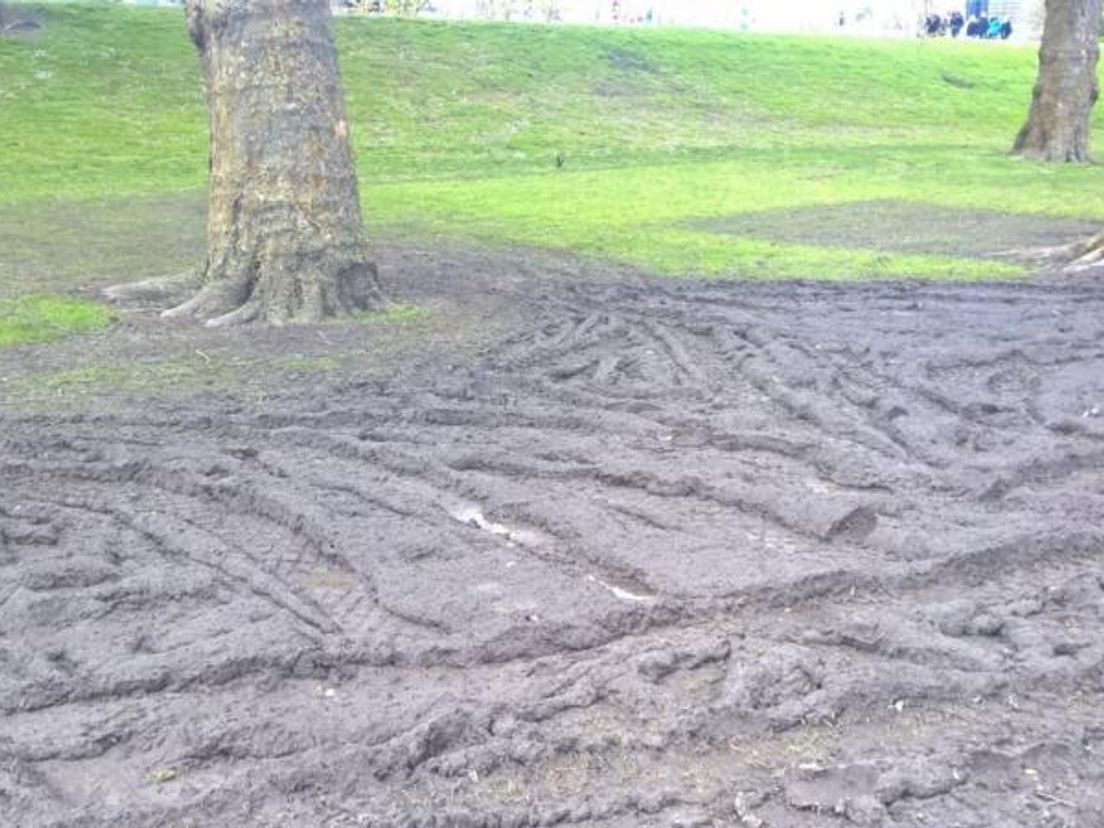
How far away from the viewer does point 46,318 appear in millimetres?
11070

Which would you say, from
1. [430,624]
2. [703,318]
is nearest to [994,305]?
[703,318]

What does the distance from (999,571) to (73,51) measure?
27.3 meters

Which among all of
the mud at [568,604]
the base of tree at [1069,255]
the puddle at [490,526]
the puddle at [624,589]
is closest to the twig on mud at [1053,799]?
the mud at [568,604]

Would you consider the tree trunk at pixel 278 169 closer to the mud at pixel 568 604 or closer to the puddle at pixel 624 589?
the mud at pixel 568 604

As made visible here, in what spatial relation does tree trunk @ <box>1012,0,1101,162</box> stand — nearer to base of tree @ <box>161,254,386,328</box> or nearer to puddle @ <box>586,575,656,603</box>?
base of tree @ <box>161,254,386,328</box>

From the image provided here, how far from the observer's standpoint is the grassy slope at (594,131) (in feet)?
58.4

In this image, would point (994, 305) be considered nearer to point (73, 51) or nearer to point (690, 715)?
point (690, 715)

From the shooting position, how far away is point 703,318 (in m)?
10.8

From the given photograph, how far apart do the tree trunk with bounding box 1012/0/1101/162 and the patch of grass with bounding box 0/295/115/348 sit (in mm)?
18192

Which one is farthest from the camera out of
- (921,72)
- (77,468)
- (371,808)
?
(921,72)

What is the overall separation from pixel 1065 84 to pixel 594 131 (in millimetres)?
9257

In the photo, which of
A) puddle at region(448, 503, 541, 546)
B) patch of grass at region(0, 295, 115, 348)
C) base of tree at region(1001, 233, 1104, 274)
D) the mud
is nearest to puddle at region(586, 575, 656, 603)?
the mud

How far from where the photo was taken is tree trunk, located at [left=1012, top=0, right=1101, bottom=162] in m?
24.0

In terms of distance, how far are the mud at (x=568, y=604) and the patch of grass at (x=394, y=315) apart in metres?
2.13
